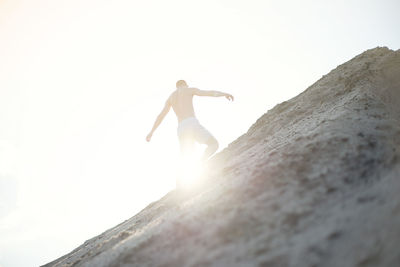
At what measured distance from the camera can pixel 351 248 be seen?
2422 millimetres

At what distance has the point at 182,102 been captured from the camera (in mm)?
6680

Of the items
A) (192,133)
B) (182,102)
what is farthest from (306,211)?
(182,102)

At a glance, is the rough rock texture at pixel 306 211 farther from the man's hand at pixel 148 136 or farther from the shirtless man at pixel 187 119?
the man's hand at pixel 148 136

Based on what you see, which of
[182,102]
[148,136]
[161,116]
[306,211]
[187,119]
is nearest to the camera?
[306,211]

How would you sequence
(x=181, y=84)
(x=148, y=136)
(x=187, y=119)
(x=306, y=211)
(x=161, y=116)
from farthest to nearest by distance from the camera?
(x=148, y=136)
(x=161, y=116)
(x=181, y=84)
(x=187, y=119)
(x=306, y=211)

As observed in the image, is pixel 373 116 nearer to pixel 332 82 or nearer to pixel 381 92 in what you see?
pixel 381 92

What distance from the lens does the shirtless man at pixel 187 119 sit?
6214 mm

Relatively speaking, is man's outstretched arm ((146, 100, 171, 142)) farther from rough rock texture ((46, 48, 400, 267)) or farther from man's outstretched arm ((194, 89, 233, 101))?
rough rock texture ((46, 48, 400, 267))

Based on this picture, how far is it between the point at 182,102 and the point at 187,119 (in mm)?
488

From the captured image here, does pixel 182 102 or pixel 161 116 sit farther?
pixel 161 116

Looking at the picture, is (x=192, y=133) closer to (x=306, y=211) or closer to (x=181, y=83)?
(x=181, y=83)

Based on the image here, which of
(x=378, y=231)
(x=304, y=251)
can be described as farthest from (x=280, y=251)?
(x=378, y=231)

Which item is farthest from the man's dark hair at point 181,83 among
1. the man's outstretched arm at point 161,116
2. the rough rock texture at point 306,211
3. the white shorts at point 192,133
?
the rough rock texture at point 306,211

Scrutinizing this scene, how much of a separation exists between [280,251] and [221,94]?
15.1 feet
